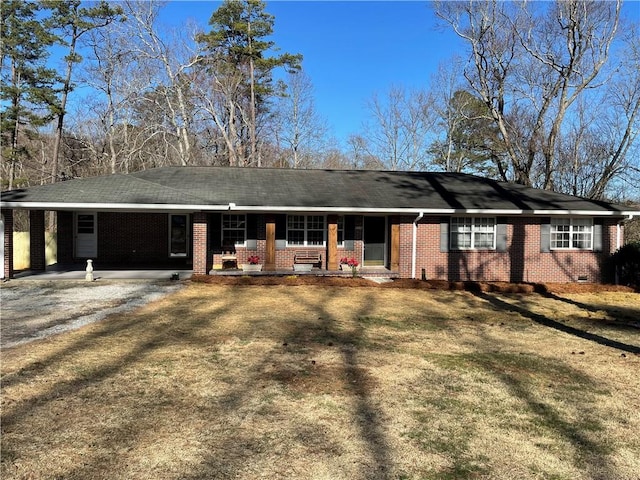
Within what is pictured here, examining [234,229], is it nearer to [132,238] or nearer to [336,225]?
[336,225]

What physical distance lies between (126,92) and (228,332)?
25.3m

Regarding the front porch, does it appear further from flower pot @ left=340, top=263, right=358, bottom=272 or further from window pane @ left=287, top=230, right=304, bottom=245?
window pane @ left=287, top=230, right=304, bottom=245

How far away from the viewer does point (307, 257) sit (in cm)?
1580

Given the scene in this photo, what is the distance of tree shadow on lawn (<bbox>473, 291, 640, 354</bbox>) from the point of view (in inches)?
283

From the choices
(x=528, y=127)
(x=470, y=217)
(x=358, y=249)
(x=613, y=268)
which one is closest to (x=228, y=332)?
(x=358, y=249)

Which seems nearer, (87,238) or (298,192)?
(298,192)

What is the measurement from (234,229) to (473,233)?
27.4 feet

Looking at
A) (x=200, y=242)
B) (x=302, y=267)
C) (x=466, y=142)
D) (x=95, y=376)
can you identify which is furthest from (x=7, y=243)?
(x=466, y=142)

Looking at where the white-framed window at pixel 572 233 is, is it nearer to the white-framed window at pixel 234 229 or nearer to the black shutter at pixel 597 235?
the black shutter at pixel 597 235

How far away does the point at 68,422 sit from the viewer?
4000 millimetres

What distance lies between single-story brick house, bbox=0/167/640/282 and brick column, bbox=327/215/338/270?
0.14ft

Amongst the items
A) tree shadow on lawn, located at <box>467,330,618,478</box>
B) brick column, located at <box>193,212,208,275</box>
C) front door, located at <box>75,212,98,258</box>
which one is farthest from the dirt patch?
front door, located at <box>75,212,98,258</box>

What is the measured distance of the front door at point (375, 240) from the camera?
16953mm

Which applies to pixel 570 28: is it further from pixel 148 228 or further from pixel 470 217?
pixel 148 228
